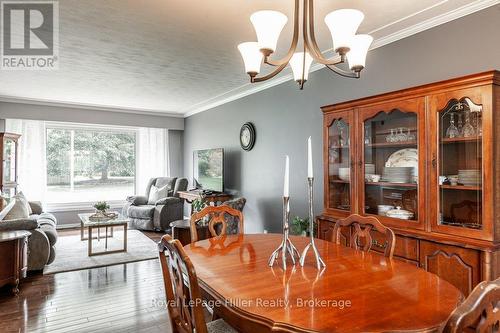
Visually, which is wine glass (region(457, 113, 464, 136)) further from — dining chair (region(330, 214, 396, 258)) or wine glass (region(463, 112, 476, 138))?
dining chair (region(330, 214, 396, 258))

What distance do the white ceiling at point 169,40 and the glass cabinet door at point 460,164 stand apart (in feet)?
2.86

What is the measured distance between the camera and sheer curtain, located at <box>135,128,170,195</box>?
7.61 metres

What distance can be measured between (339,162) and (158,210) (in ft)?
13.7

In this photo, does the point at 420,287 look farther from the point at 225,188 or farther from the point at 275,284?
the point at 225,188

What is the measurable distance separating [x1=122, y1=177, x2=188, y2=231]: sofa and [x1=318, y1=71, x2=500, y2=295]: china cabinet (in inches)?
161

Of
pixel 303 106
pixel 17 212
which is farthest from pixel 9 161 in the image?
pixel 303 106

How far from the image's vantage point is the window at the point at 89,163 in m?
6.71

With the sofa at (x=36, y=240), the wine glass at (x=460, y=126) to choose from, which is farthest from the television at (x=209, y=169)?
the wine glass at (x=460, y=126)

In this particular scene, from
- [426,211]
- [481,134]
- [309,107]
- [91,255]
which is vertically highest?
[309,107]

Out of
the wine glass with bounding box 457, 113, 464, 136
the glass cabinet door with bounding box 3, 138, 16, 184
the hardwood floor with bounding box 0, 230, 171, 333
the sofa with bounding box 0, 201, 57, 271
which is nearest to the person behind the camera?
the wine glass with bounding box 457, 113, 464, 136

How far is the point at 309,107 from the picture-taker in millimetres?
3836

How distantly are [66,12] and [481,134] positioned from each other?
3090 mm

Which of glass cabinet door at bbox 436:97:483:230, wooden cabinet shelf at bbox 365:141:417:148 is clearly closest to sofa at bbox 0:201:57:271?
wooden cabinet shelf at bbox 365:141:417:148

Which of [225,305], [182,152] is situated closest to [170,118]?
[182,152]
